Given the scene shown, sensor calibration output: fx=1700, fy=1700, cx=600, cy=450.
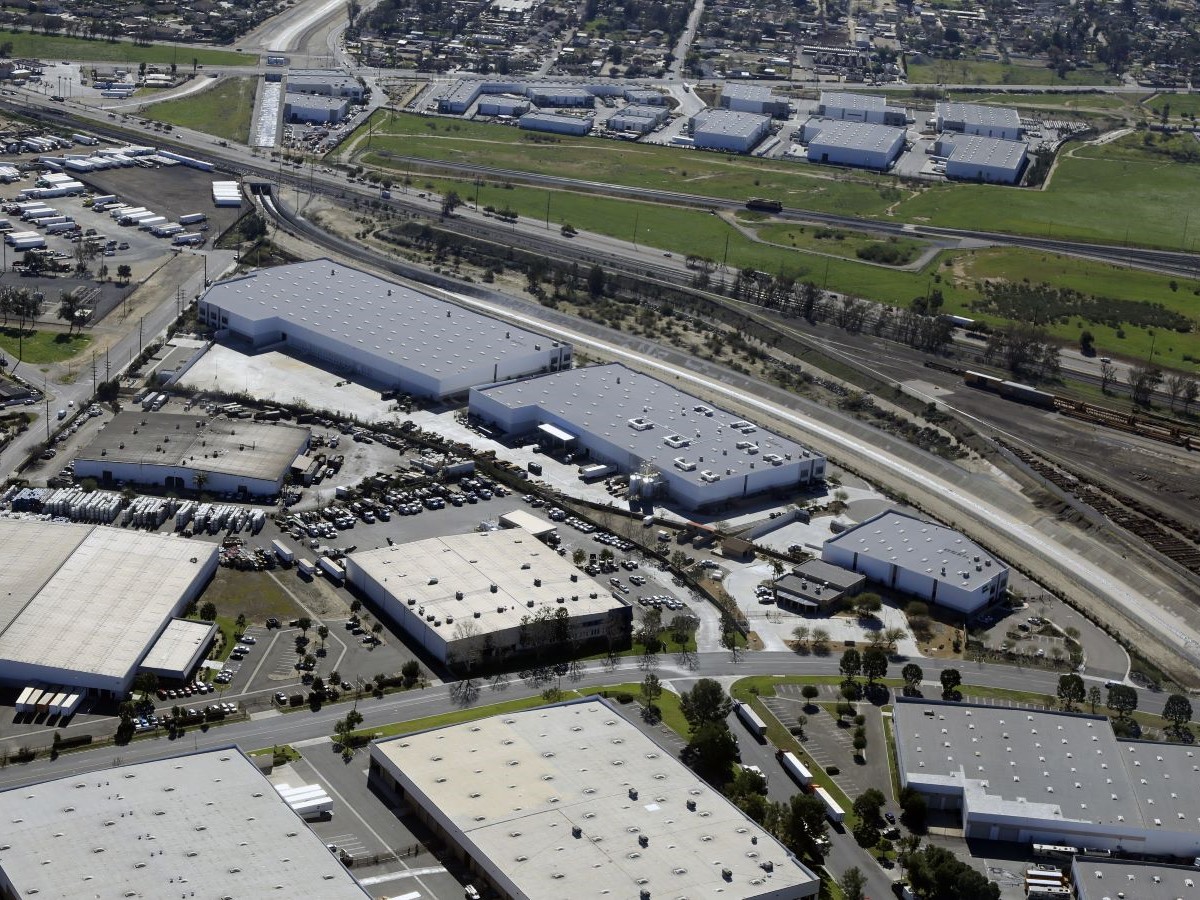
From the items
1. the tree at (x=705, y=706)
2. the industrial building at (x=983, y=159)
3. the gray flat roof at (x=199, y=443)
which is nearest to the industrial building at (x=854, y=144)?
the industrial building at (x=983, y=159)

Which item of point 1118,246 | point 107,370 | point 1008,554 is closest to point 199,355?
point 107,370

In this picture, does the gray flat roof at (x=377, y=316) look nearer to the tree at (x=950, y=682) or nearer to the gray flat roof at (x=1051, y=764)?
the tree at (x=950, y=682)

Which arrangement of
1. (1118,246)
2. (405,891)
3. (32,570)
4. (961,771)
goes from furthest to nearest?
(1118,246)
(32,570)
(961,771)
(405,891)

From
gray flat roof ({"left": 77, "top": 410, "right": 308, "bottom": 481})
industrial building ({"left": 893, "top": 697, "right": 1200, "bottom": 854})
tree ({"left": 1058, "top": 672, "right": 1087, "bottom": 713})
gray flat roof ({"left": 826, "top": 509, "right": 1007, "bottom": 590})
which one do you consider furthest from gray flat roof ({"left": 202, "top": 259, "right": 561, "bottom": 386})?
industrial building ({"left": 893, "top": 697, "right": 1200, "bottom": 854})

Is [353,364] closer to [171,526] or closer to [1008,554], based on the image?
[171,526]

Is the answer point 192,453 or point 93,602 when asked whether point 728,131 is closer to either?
point 192,453

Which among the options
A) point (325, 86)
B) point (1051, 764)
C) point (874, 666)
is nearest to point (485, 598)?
point (874, 666)

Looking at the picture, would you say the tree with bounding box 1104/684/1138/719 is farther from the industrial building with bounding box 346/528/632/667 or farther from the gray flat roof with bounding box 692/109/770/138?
the gray flat roof with bounding box 692/109/770/138
